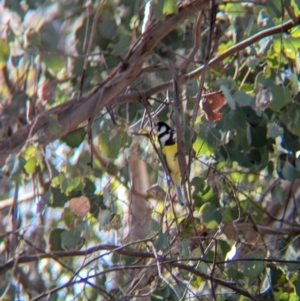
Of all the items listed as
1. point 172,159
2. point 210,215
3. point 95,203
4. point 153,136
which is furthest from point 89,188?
point 172,159

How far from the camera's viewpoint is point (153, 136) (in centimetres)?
223

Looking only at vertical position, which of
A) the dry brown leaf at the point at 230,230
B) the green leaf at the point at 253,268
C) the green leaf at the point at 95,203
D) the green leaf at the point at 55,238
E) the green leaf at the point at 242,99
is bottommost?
the green leaf at the point at 253,268

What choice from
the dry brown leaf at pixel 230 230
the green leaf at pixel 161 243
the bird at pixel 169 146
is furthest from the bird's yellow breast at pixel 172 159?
the green leaf at pixel 161 243

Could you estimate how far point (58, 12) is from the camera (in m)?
2.67

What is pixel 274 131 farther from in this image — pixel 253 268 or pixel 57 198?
pixel 57 198

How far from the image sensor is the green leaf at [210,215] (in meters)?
2.43

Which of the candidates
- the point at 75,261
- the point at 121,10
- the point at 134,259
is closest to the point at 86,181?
the point at 134,259

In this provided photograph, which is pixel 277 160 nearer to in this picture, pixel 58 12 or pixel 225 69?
pixel 225 69

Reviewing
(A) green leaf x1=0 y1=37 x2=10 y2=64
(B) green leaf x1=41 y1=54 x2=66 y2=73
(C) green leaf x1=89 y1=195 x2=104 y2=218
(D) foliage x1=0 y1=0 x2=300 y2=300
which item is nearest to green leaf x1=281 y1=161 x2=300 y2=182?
(D) foliage x1=0 y1=0 x2=300 y2=300

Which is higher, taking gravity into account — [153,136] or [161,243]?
[153,136]

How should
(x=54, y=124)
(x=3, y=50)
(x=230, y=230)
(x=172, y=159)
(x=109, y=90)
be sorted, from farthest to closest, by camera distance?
(x=172, y=159) < (x=230, y=230) < (x=109, y=90) < (x=54, y=124) < (x=3, y=50)

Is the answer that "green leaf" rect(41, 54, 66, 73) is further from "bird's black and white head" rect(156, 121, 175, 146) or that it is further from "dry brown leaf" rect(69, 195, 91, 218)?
"bird's black and white head" rect(156, 121, 175, 146)

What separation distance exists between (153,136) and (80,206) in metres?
0.31

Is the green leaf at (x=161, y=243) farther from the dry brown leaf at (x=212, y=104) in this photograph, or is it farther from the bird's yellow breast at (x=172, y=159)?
the bird's yellow breast at (x=172, y=159)
